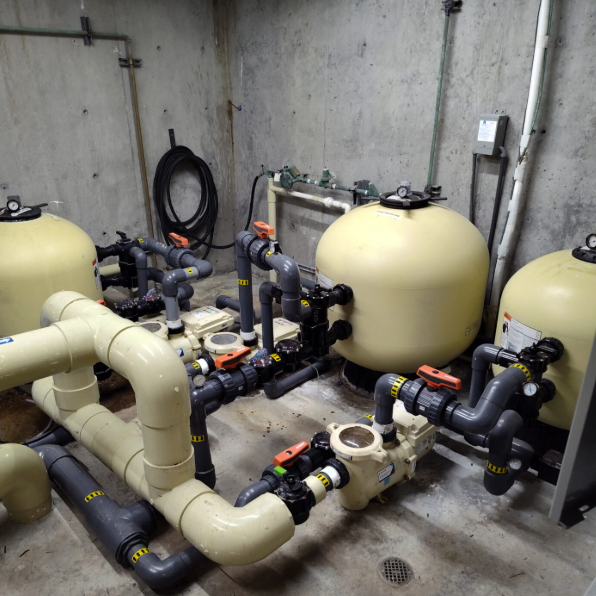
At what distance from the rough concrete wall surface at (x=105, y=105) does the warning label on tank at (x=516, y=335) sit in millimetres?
3104

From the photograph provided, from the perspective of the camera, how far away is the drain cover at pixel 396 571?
6.01ft

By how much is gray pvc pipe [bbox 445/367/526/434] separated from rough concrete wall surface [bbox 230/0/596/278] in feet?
4.18

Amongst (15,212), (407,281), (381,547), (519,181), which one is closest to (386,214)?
(407,281)

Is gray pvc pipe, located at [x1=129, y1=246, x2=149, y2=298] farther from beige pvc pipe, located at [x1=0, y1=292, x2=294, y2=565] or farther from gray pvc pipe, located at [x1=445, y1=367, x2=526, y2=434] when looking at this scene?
gray pvc pipe, located at [x1=445, y1=367, x2=526, y2=434]

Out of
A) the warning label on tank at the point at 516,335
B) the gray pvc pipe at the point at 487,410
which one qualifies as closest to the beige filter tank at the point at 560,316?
the warning label on tank at the point at 516,335

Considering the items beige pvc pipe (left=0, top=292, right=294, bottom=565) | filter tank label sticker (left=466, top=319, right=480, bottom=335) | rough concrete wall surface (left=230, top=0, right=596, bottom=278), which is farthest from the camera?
filter tank label sticker (left=466, top=319, right=480, bottom=335)

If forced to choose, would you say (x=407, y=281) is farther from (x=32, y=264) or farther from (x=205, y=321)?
(x=32, y=264)

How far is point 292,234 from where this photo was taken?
4.36 meters

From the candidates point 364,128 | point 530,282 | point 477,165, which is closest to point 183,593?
point 530,282

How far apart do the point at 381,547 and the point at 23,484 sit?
1494 millimetres

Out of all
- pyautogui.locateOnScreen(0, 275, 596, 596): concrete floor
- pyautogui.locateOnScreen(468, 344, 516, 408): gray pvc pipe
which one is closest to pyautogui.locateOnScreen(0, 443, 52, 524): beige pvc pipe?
pyautogui.locateOnScreen(0, 275, 596, 596): concrete floor

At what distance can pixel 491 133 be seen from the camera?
9.09 feet

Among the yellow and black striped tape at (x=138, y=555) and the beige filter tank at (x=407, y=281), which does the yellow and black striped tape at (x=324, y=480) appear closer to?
the yellow and black striped tape at (x=138, y=555)

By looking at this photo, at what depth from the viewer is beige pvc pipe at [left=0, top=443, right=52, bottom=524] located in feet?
6.40
